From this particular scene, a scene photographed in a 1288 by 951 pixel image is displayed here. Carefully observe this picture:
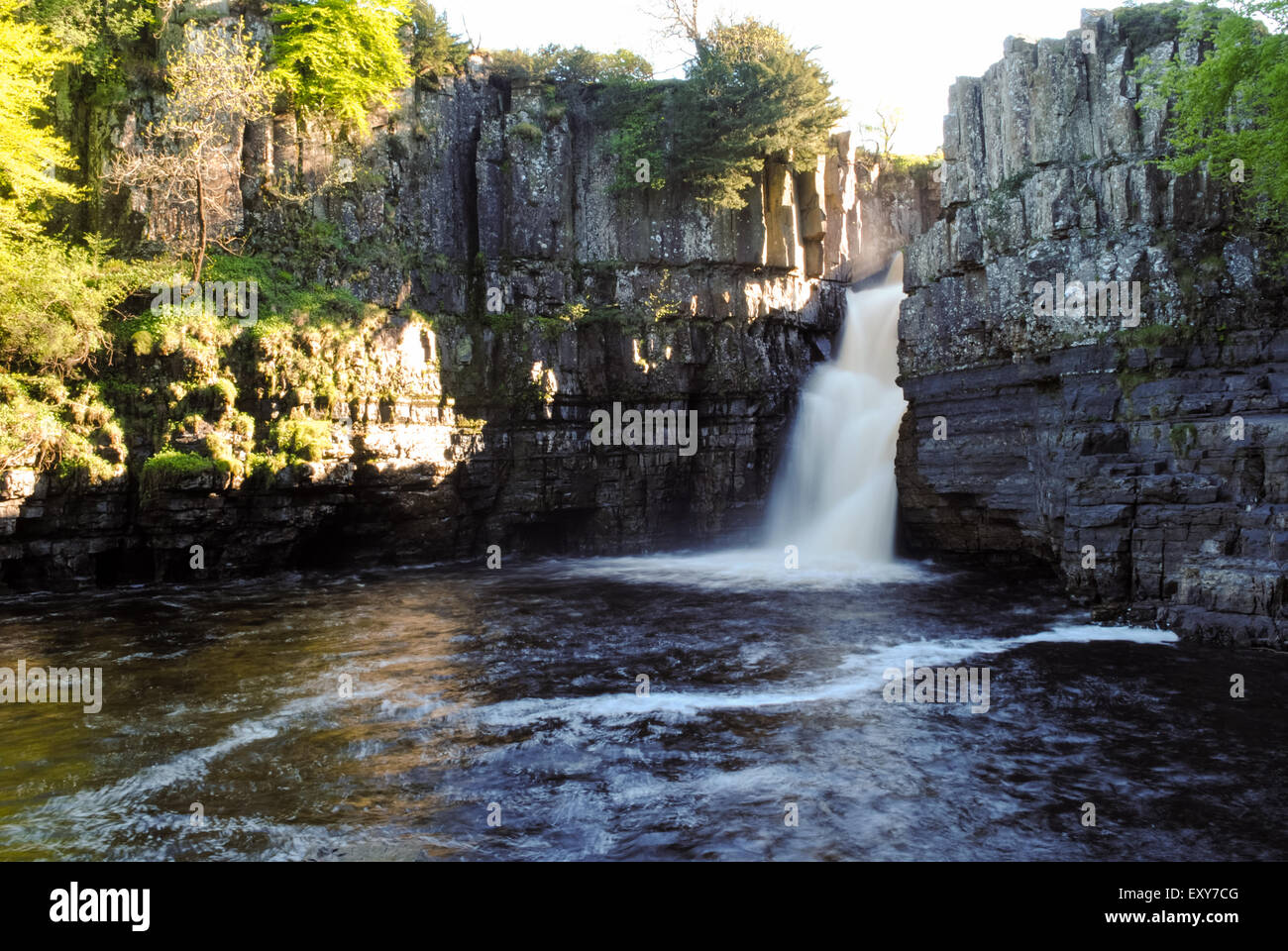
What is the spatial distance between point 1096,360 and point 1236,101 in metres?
6.02

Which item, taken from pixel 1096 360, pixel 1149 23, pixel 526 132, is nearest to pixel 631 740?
pixel 1096 360

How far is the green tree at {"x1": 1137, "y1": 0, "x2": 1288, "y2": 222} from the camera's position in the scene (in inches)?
659

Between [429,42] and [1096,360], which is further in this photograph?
[429,42]

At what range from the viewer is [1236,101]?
719 inches

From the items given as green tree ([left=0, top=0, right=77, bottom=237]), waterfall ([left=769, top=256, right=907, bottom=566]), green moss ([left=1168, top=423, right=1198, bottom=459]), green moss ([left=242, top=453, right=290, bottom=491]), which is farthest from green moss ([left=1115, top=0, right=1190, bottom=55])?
green tree ([left=0, top=0, right=77, bottom=237])

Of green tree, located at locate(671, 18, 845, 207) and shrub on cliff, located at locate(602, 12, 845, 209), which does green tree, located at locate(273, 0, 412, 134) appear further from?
green tree, located at locate(671, 18, 845, 207)

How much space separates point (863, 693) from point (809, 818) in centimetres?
446

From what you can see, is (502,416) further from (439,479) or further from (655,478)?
(655,478)

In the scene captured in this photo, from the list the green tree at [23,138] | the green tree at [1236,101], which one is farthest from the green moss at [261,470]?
the green tree at [1236,101]

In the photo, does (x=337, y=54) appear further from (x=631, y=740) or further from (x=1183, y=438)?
(x=1183, y=438)

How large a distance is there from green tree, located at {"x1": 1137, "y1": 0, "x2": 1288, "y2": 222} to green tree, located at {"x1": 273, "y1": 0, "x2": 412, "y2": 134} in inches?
853

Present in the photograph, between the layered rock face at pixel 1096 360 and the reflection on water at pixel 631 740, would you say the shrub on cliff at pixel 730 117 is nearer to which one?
the layered rock face at pixel 1096 360

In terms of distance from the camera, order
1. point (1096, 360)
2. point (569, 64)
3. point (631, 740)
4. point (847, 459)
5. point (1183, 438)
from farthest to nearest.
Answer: point (569, 64) → point (847, 459) → point (1096, 360) → point (1183, 438) → point (631, 740)

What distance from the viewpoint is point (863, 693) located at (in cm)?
1276
